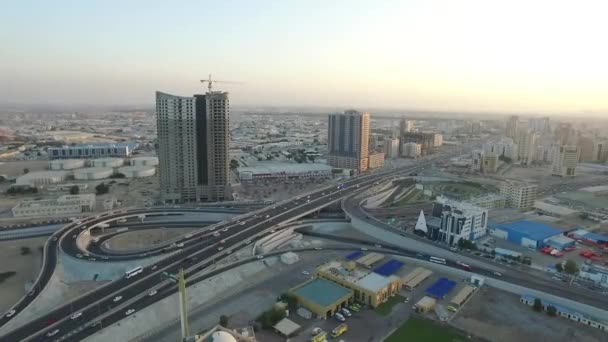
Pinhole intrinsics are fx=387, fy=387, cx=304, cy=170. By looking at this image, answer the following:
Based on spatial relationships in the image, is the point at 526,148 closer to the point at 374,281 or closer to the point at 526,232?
the point at 526,232

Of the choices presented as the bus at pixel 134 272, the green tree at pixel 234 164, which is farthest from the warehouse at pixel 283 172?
the bus at pixel 134 272

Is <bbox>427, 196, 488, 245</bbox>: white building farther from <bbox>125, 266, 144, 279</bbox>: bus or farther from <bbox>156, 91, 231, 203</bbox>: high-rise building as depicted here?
<bbox>156, 91, 231, 203</bbox>: high-rise building

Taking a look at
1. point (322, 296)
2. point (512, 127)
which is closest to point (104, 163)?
point (322, 296)

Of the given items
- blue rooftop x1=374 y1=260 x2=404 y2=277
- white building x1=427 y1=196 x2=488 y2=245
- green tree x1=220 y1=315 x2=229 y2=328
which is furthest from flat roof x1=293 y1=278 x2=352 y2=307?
white building x1=427 y1=196 x2=488 y2=245

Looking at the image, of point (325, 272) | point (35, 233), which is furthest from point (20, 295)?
point (325, 272)

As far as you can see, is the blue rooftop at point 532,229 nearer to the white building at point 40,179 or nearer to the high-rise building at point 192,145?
the high-rise building at point 192,145
